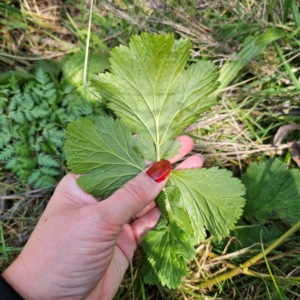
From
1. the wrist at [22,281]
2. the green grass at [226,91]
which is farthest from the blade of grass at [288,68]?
the wrist at [22,281]

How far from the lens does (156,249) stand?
2014mm

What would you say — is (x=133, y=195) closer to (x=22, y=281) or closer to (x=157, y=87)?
(x=157, y=87)

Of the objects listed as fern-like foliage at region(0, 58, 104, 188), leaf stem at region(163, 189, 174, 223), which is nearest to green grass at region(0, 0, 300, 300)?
fern-like foliage at region(0, 58, 104, 188)

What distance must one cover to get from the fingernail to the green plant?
0.08 m

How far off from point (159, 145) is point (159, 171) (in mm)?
191

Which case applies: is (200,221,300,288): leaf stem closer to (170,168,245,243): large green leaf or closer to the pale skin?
(170,168,245,243): large green leaf

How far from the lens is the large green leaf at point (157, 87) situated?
192 centimetres

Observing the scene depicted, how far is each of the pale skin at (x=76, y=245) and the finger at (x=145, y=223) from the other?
15.4 inches

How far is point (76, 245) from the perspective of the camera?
1.88 metres

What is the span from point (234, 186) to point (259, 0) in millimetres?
1684

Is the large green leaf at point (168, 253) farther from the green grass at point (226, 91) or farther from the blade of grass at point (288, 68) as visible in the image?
the blade of grass at point (288, 68)

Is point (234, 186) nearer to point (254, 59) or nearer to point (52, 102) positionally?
point (254, 59)

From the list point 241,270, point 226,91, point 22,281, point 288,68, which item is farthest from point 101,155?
point 288,68

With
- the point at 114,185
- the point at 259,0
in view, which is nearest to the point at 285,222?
the point at 114,185
